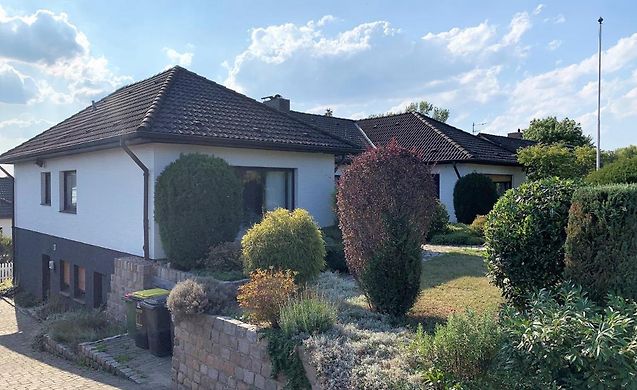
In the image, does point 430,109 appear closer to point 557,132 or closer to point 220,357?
point 557,132

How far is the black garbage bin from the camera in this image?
800 centimetres

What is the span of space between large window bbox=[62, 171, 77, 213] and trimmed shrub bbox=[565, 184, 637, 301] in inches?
503

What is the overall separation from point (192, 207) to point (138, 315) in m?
2.20

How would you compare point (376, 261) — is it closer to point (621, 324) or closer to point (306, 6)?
point (621, 324)

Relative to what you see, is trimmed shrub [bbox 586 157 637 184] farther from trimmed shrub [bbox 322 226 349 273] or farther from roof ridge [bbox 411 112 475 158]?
roof ridge [bbox 411 112 475 158]

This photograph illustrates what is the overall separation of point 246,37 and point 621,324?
11184 mm

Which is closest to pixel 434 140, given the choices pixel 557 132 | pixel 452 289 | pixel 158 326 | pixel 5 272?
pixel 452 289

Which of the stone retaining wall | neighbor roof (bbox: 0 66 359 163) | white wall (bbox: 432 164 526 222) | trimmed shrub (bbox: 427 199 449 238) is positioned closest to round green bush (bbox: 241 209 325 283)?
the stone retaining wall

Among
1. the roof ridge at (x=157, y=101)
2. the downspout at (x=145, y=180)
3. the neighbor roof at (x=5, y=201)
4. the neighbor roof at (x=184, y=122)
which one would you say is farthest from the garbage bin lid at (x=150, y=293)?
the neighbor roof at (x=5, y=201)

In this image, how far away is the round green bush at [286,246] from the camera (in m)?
7.55

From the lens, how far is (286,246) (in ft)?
24.8

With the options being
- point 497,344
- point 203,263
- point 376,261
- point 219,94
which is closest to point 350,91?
point 219,94

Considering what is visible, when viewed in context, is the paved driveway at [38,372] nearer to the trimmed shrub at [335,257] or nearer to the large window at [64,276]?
the large window at [64,276]

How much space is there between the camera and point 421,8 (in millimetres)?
10273
